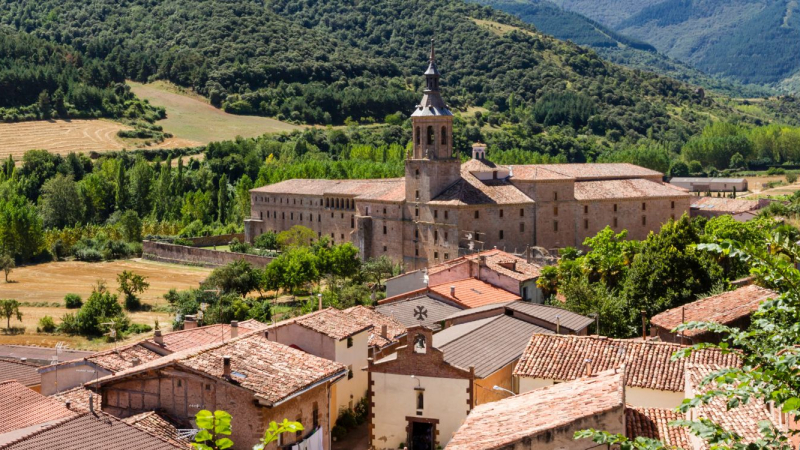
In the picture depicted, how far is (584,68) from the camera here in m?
180

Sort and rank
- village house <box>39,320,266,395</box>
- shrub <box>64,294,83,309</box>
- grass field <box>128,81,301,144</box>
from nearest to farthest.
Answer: village house <box>39,320,266,395</box> → shrub <box>64,294,83,309</box> → grass field <box>128,81,301,144</box>

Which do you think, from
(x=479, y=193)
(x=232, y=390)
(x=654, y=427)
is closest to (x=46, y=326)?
(x=479, y=193)

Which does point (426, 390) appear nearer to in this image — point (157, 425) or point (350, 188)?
point (157, 425)

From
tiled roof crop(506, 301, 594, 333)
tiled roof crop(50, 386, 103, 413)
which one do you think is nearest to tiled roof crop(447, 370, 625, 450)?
tiled roof crop(50, 386, 103, 413)

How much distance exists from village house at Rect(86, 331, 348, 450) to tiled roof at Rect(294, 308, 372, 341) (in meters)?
4.02

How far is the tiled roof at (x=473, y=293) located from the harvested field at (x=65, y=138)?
82.1 m

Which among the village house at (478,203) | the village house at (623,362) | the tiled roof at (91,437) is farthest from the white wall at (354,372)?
the village house at (478,203)

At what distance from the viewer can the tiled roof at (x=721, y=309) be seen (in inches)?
1019

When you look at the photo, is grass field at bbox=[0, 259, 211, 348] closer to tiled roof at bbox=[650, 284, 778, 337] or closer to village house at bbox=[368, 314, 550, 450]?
village house at bbox=[368, 314, 550, 450]

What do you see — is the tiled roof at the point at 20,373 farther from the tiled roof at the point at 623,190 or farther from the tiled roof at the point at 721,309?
the tiled roof at the point at 623,190

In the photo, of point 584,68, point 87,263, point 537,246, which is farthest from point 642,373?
point 584,68

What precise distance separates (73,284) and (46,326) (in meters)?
15.6

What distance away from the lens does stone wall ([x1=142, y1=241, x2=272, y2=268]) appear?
215 ft

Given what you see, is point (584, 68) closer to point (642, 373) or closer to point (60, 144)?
point (60, 144)
